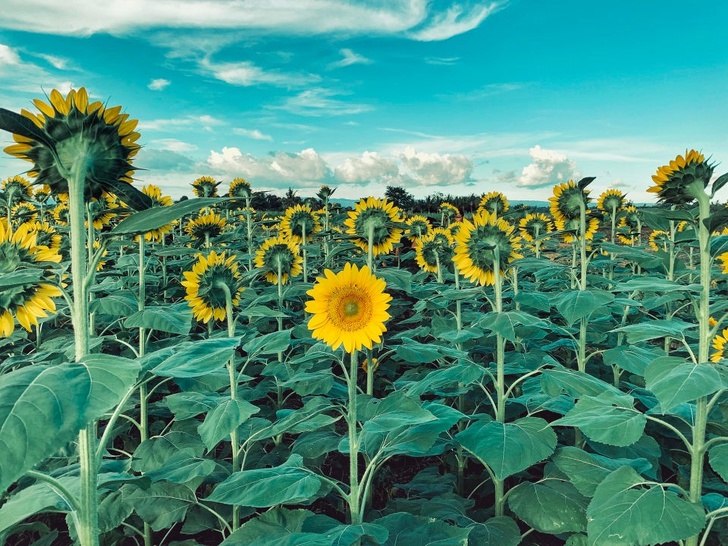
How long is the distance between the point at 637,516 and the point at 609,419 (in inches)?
14.0

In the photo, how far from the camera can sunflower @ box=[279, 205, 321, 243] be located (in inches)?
244

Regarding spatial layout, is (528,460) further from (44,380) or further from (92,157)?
(92,157)

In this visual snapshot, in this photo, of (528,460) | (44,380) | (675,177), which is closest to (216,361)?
(44,380)

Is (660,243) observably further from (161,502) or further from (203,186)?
(161,502)

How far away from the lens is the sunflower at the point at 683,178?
246 centimetres

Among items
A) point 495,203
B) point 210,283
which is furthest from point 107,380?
point 495,203

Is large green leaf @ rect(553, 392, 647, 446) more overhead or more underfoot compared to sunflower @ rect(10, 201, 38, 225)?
more underfoot

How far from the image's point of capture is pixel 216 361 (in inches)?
56.1

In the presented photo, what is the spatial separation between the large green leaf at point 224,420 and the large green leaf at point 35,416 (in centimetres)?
110

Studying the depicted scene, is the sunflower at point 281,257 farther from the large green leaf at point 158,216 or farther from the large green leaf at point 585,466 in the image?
the large green leaf at point 158,216

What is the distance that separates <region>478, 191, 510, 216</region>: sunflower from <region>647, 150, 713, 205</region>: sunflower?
354 cm

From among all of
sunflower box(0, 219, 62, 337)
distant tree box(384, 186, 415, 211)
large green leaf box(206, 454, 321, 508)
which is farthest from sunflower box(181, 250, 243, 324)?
distant tree box(384, 186, 415, 211)

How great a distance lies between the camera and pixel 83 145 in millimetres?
1463

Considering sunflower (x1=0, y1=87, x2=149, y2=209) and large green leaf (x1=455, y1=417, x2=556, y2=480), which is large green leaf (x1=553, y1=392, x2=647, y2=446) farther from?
sunflower (x1=0, y1=87, x2=149, y2=209)
